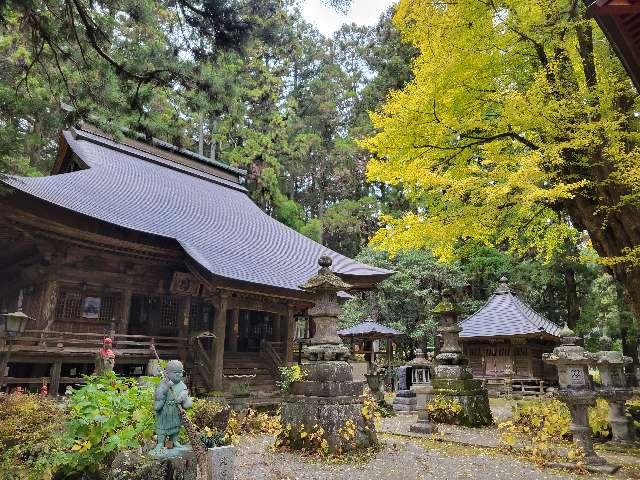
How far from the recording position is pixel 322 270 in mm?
9148

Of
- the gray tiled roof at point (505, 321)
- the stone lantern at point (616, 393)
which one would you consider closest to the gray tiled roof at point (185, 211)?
the stone lantern at point (616, 393)

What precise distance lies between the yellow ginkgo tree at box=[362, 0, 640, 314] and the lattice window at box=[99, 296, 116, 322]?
32.6ft

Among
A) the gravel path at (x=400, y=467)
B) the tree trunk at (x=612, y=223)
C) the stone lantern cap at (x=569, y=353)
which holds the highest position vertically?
the tree trunk at (x=612, y=223)

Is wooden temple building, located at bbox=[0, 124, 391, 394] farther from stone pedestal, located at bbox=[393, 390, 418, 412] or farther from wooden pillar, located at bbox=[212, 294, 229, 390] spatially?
stone pedestal, located at bbox=[393, 390, 418, 412]

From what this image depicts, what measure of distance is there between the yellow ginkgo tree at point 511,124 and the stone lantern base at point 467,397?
5.08 meters

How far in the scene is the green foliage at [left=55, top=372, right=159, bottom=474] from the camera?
16.3 feet

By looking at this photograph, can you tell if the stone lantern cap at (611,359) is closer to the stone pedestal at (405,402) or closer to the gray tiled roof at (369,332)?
the stone pedestal at (405,402)

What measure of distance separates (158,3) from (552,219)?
8.53 meters

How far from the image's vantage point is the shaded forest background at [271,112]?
657 cm

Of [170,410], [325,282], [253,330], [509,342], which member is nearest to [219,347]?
[325,282]

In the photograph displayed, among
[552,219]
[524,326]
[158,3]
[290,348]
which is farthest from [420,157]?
[524,326]

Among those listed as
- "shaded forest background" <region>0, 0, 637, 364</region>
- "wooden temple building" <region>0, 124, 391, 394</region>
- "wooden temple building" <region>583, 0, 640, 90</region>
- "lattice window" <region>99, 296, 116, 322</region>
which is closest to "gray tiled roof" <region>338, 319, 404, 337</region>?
"shaded forest background" <region>0, 0, 637, 364</region>

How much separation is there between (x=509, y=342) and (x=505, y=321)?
3.71ft

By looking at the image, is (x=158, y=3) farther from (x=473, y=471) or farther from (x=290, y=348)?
(x=290, y=348)
